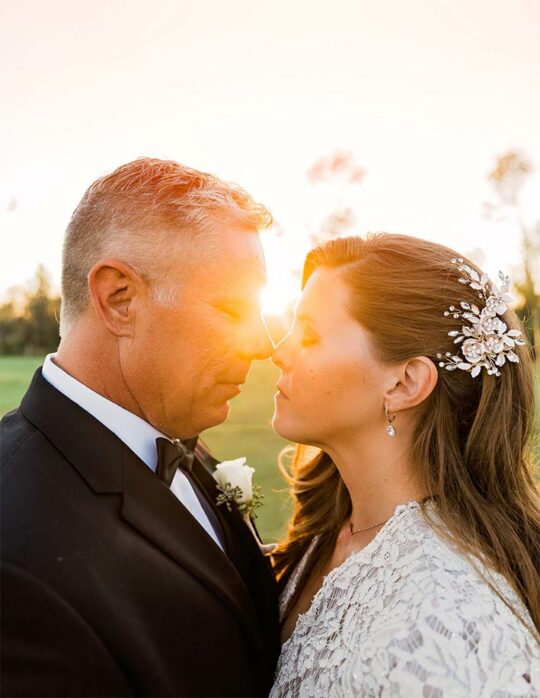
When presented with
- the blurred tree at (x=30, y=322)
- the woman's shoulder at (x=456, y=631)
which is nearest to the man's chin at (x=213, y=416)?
the woman's shoulder at (x=456, y=631)

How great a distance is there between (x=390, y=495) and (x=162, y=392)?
1325 mm

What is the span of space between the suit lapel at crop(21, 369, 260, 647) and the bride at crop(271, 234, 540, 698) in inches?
27.1

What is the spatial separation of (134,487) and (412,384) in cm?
157

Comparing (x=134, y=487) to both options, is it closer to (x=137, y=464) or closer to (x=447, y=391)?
(x=137, y=464)

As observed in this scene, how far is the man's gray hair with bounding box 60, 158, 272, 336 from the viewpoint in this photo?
9.20 ft

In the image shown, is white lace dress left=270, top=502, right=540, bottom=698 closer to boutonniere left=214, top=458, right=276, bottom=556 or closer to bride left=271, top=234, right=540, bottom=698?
bride left=271, top=234, right=540, bottom=698

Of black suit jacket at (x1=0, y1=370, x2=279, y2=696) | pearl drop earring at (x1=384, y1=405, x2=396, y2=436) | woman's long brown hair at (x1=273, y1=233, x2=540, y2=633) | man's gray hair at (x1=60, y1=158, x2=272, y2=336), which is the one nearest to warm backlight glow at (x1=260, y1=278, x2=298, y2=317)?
woman's long brown hair at (x1=273, y1=233, x2=540, y2=633)

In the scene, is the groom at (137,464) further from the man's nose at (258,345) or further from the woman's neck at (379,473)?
the woman's neck at (379,473)

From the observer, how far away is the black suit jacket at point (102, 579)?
202 cm

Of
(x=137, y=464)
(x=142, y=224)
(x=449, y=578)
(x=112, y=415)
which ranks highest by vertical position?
(x=142, y=224)

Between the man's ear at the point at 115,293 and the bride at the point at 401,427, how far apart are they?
1048 millimetres

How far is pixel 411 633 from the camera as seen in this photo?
8.43 ft

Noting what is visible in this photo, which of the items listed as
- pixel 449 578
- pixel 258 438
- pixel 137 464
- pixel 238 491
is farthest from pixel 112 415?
pixel 258 438

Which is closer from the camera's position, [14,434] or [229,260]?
[14,434]
